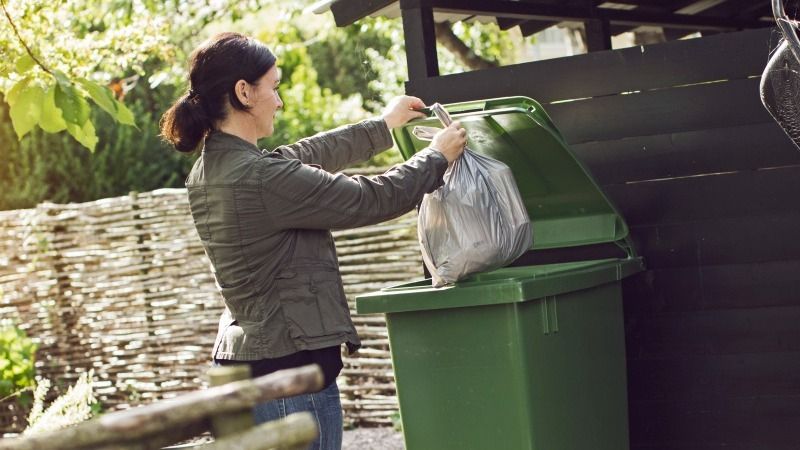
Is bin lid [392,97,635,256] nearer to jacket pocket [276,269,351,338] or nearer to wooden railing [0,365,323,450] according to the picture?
jacket pocket [276,269,351,338]

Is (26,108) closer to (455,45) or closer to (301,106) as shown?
(455,45)

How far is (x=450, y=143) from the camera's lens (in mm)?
3465

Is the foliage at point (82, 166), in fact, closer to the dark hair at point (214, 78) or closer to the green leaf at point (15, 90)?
the green leaf at point (15, 90)

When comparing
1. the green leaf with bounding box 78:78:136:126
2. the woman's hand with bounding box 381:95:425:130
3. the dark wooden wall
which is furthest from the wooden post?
the dark wooden wall

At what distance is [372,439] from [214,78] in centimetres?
480

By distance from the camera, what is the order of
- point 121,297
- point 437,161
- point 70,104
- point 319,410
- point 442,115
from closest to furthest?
point 319,410 < point 437,161 < point 442,115 < point 70,104 < point 121,297

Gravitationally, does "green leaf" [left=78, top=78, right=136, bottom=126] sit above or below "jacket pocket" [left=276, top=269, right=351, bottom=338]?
above

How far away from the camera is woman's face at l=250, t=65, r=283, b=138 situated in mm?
3227

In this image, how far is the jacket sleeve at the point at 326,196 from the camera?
3121 millimetres

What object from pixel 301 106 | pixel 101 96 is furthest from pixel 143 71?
pixel 301 106

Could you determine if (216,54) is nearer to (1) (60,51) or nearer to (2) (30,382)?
(1) (60,51)

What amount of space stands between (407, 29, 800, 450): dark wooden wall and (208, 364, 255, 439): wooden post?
2.76 metres

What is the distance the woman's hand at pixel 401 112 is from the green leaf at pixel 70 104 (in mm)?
991

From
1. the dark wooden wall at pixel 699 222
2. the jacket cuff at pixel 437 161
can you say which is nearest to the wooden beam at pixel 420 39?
the dark wooden wall at pixel 699 222
